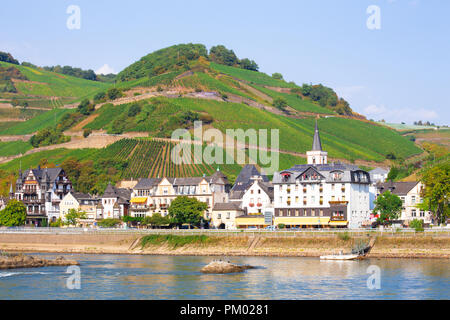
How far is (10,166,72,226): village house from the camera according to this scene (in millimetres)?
116188

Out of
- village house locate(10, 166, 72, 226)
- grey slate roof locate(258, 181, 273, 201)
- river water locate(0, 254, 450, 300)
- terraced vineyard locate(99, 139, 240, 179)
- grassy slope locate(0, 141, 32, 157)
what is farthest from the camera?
grassy slope locate(0, 141, 32, 157)

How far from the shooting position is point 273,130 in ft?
524

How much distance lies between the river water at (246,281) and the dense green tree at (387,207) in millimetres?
19515

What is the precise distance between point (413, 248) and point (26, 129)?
147409mm

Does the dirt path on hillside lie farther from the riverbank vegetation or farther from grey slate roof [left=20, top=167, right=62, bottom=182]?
the riverbank vegetation

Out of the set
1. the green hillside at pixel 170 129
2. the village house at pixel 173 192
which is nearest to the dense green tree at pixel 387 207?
the village house at pixel 173 192

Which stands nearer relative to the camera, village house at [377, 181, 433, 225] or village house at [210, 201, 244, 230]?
village house at [377, 181, 433, 225]

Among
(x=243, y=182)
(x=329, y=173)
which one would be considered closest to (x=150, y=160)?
(x=243, y=182)

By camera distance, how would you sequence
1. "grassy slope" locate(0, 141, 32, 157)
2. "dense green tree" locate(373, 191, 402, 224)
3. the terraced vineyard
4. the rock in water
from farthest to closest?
"grassy slope" locate(0, 141, 32, 157), the terraced vineyard, "dense green tree" locate(373, 191, 402, 224), the rock in water

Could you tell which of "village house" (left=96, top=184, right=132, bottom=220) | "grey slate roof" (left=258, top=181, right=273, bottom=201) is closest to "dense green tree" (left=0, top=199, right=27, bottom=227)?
"village house" (left=96, top=184, right=132, bottom=220)

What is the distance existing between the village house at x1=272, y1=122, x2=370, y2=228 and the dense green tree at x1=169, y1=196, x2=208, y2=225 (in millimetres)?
10661

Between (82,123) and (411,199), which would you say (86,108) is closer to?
(82,123)

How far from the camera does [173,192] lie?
10550 centimetres

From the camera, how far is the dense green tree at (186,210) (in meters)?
94.5
